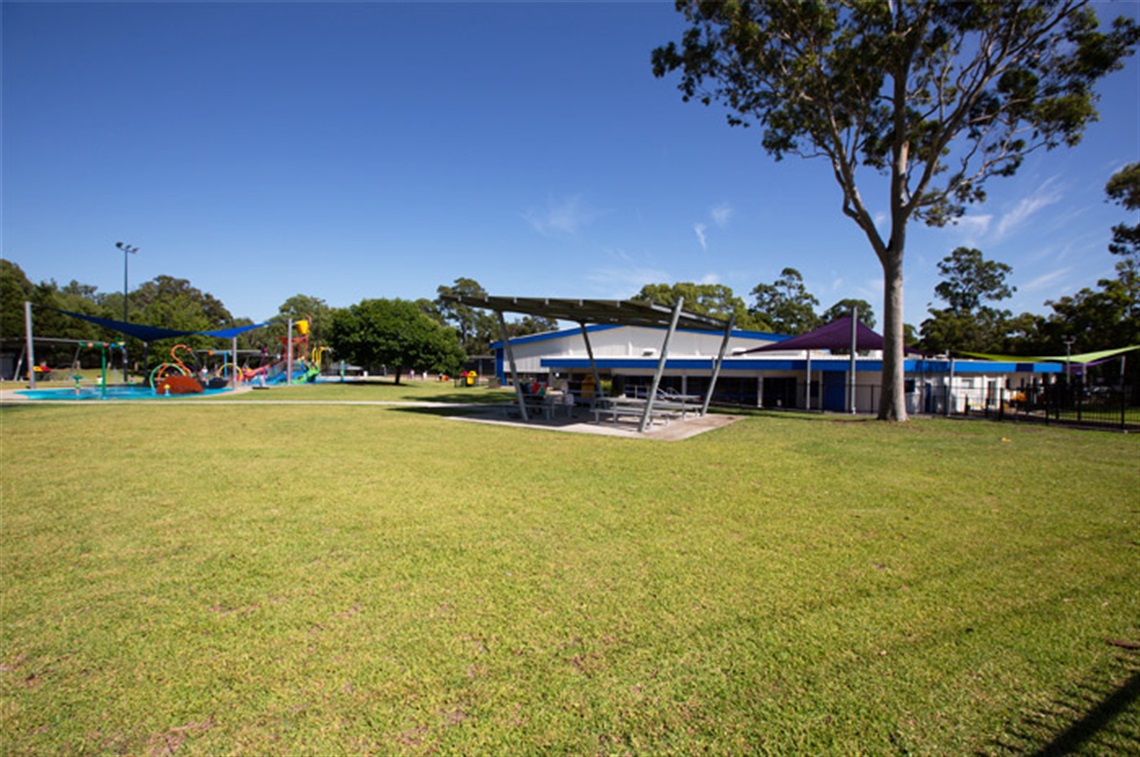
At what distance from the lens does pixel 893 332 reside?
17422mm

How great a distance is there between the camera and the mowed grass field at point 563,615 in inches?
100

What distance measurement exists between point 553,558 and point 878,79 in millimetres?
19795

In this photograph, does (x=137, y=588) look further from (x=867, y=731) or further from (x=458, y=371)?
(x=458, y=371)

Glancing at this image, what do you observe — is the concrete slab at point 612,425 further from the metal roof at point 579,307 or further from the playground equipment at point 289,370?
the playground equipment at point 289,370

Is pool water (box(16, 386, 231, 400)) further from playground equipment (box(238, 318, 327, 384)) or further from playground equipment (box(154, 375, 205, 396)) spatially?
playground equipment (box(238, 318, 327, 384))

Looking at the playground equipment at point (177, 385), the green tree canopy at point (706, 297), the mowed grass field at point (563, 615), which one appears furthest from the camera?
the green tree canopy at point (706, 297)

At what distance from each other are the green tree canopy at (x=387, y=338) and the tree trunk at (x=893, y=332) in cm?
3478

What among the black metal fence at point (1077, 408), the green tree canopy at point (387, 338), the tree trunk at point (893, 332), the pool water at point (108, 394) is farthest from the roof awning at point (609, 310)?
the green tree canopy at point (387, 338)

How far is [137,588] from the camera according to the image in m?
4.01

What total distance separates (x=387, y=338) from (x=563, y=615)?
42.7 m

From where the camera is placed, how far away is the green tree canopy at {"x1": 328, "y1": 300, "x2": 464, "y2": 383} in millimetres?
43156

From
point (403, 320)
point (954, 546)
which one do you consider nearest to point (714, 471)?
point (954, 546)

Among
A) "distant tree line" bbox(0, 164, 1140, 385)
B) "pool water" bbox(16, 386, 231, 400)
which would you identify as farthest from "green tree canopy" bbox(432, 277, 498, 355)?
"pool water" bbox(16, 386, 231, 400)

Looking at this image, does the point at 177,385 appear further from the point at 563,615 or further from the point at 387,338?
the point at 563,615
